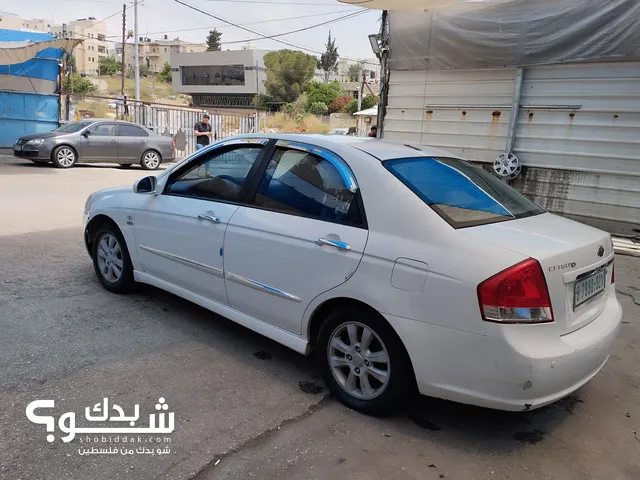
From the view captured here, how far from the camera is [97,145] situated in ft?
48.3

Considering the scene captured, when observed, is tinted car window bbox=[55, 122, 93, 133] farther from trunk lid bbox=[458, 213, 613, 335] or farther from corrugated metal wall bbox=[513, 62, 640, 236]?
trunk lid bbox=[458, 213, 613, 335]

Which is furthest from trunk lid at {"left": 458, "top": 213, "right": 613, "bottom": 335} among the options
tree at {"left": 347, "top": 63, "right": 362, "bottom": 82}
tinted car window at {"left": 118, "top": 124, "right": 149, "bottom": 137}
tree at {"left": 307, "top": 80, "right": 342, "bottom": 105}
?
tree at {"left": 347, "top": 63, "right": 362, "bottom": 82}

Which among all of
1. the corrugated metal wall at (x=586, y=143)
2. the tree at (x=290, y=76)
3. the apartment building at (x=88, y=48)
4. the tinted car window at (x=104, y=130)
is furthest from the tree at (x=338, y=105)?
the apartment building at (x=88, y=48)

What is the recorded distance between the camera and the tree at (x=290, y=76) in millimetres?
61312

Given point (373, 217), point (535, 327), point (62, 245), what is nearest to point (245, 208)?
point (373, 217)

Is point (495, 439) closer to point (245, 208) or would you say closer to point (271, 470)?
point (271, 470)

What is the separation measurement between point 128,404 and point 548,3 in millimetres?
7473

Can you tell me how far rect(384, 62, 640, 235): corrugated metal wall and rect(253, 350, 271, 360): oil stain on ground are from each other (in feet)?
19.2

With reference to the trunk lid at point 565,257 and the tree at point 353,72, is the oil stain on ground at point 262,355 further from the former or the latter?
the tree at point 353,72

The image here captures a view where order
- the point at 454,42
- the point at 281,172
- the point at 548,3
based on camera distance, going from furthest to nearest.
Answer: the point at 454,42, the point at 548,3, the point at 281,172

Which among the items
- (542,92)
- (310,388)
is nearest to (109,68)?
(542,92)

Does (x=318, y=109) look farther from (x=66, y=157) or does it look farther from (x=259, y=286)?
(x=259, y=286)

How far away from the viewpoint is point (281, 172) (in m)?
3.40
